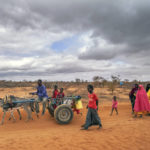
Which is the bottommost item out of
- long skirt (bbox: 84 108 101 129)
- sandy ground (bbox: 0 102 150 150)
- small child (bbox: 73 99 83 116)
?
sandy ground (bbox: 0 102 150 150)

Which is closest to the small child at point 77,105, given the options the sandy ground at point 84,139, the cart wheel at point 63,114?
the cart wheel at point 63,114

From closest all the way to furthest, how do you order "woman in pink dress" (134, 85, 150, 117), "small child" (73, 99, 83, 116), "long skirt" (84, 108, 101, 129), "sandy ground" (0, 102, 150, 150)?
1. "sandy ground" (0, 102, 150, 150)
2. "long skirt" (84, 108, 101, 129)
3. "small child" (73, 99, 83, 116)
4. "woman in pink dress" (134, 85, 150, 117)

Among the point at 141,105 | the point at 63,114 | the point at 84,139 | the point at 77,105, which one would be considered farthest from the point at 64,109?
the point at 141,105

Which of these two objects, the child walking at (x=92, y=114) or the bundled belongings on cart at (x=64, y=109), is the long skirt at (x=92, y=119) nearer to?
the child walking at (x=92, y=114)

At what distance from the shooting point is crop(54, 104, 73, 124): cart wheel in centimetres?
823

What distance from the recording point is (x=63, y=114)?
8406 millimetres

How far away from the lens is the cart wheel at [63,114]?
8.23m

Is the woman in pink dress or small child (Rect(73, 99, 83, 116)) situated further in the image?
the woman in pink dress

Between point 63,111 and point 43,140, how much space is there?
Result: 256cm

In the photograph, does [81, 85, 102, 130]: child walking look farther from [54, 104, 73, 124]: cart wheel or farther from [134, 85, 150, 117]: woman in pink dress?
[134, 85, 150, 117]: woman in pink dress

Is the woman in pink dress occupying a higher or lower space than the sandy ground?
higher

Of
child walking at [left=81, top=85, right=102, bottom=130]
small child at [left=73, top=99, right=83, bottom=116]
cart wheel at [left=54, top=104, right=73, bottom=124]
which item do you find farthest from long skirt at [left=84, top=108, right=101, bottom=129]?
small child at [left=73, top=99, right=83, bottom=116]

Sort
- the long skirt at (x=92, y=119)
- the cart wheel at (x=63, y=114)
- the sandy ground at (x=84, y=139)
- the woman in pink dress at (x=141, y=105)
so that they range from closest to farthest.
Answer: the sandy ground at (x=84, y=139), the long skirt at (x=92, y=119), the cart wheel at (x=63, y=114), the woman in pink dress at (x=141, y=105)

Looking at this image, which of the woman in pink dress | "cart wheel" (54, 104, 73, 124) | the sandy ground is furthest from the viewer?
the woman in pink dress
